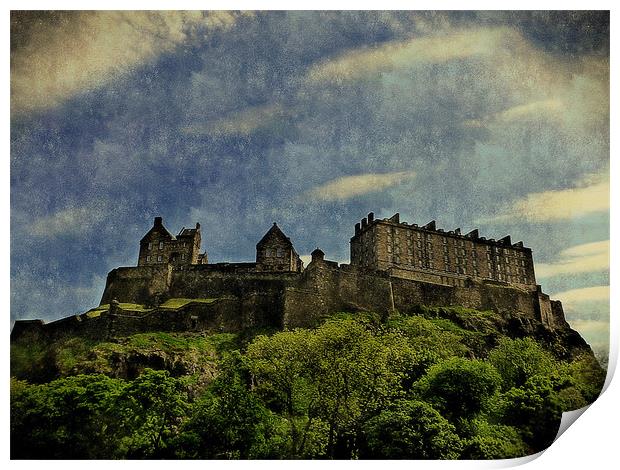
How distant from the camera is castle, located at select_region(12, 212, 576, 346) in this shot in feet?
88.0

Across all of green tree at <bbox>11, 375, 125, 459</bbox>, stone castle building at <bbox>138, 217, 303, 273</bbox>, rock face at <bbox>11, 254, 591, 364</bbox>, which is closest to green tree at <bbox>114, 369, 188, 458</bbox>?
green tree at <bbox>11, 375, 125, 459</bbox>

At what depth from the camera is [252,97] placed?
912 inches

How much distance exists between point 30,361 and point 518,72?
20.1 metres

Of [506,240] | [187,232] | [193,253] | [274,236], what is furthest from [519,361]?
[193,253]

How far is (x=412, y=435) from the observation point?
59.8 ft

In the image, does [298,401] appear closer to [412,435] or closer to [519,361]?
[412,435]

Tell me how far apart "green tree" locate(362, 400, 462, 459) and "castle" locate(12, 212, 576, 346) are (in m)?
8.26

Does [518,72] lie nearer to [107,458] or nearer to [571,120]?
[571,120]

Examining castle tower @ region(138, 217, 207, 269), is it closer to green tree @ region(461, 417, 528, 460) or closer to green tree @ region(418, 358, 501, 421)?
green tree @ region(418, 358, 501, 421)

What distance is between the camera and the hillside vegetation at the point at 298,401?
18.5 m

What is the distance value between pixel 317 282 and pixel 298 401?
9.42 meters

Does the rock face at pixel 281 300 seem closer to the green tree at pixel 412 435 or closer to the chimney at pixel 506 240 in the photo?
the chimney at pixel 506 240

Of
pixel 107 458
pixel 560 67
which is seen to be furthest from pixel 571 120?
pixel 107 458

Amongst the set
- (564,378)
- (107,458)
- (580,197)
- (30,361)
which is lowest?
(107,458)
